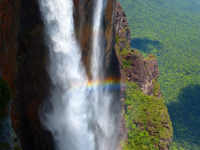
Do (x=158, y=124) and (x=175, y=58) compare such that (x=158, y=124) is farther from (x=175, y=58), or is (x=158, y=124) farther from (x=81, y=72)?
(x=175, y=58)

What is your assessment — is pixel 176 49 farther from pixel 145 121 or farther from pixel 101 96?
pixel 101 96

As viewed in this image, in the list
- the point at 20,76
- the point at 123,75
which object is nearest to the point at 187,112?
the point at 123,75

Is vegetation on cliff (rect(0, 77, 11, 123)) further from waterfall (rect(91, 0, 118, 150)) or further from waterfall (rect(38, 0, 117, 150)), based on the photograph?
waterfall (rect(91, 0, 118, 150))

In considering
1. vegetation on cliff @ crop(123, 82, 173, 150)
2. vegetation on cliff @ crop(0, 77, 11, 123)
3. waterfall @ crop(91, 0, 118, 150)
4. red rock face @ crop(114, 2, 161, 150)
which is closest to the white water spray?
waterfall @ crop(91, 0, 118, 150)

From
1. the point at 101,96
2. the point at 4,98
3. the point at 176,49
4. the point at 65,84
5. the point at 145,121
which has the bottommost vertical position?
the point at 176,49

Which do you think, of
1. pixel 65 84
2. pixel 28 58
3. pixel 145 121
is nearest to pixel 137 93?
pixel 145 121

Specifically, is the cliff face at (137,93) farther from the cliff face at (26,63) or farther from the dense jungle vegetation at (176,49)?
the dense jungle vegetation at (176,49)
